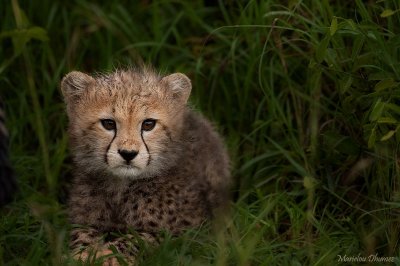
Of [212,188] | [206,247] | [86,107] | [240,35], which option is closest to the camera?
[206,247]

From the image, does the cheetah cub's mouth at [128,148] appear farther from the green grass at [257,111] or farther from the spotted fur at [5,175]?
the spotted fur at [5,175]

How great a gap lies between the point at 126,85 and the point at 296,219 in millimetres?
1141

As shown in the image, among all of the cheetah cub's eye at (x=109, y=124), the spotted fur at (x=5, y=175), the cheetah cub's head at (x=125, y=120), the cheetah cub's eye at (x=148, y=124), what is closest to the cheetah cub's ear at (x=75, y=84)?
the cheetah cub's head at (x=125, y=120)

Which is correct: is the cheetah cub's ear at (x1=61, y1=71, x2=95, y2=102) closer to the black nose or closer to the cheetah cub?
the cheetah cub

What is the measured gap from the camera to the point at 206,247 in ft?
13.9

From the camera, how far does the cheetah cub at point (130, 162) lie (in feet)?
14.1

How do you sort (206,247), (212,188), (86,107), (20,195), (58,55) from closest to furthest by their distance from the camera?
(206,247)
(86,107)
(212,188)
(20,195)
(58,55)

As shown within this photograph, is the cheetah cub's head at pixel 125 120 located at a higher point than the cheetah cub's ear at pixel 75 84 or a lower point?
lower

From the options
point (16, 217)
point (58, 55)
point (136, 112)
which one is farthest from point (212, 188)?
point (58, 55)

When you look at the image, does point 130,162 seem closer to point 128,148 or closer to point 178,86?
point 128,148

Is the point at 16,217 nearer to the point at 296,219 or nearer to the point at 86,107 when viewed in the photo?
the point at 86,107

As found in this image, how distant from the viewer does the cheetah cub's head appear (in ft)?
14.1

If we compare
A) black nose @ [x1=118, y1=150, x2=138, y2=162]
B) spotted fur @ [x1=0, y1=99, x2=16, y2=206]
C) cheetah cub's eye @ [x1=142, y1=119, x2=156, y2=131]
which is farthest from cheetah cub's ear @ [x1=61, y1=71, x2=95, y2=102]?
spotted fur @ [x1=0, y1=99, x2=16, y2=206]

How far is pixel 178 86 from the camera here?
4.70 metres
